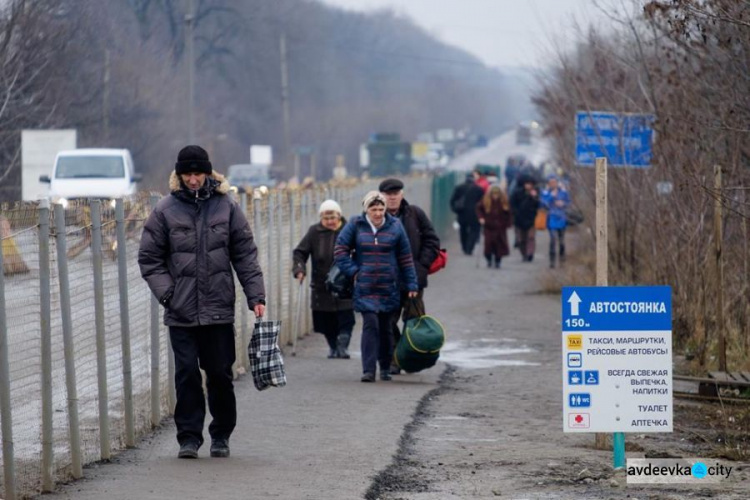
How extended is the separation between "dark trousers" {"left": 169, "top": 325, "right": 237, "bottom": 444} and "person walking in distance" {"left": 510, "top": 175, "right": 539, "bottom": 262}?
2308 centimetres

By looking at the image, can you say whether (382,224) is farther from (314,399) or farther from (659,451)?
(659,451)

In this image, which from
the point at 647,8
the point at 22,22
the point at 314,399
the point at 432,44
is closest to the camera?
the point at 647,8

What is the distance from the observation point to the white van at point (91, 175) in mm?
33281

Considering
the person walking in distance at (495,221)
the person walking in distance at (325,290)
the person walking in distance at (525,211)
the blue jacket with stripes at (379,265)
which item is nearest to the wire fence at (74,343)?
the blue jacket with stripes at (379,265)

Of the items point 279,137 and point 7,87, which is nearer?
point 7,87

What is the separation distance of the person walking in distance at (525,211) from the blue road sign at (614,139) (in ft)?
39.5

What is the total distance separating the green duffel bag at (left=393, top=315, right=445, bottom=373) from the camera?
46.8 ft

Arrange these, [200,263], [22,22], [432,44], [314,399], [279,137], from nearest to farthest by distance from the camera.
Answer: [200,263] < [314,399] < [22,22] < [279,137] < [432,44]

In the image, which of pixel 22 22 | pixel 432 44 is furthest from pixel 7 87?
pixel 432 44

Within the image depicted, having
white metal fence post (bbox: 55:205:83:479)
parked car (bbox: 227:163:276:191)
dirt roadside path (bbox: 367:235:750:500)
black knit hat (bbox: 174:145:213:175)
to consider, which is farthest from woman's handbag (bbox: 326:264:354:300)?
parked car (bbox: 227:163:276:191)

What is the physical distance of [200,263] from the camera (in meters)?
9.81

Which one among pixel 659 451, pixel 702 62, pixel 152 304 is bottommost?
pixel 659 451

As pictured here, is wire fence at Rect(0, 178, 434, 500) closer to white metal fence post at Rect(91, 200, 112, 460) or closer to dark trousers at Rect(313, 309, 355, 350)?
white metal fence post at Rect(91, 200, 112, 460)

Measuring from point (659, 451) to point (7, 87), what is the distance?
14.3m
